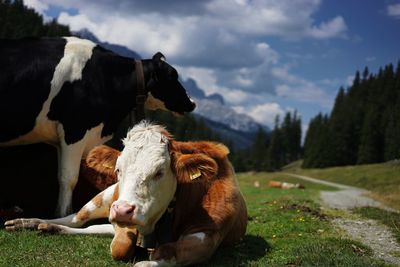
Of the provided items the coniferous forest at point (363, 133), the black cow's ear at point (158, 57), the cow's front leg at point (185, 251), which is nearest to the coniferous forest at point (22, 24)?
the coniferous forest at point (363, 133)

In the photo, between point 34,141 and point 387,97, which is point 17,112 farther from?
point 387,97

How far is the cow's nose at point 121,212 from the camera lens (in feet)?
17.9

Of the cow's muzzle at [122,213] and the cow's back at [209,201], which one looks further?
the cow's back at [209,201]

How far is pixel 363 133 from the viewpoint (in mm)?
106500

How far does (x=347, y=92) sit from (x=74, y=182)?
16832 centimetres

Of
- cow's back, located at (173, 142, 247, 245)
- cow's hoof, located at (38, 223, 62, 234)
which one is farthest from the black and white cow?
cow's back, located at (173, 142, 247, 245)

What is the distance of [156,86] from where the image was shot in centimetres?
1063

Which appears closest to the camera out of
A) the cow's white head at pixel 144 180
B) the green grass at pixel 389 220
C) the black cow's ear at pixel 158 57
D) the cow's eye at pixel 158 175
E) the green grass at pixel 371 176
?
the cow's white head at pixel 144 180

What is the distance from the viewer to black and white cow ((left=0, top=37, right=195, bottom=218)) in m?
8.74

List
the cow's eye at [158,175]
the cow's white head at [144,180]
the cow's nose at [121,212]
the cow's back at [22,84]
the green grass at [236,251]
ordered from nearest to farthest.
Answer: the cow's nose at [121,212] < the cow's white head at [144,180] < the cow's eye at [158,175] < the green grass at [236,251] < the cow's back at [22,84]

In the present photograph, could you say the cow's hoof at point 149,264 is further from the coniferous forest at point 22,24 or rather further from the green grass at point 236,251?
the coniferous forest at point 22,24

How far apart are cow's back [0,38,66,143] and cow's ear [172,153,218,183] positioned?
3.44 metres

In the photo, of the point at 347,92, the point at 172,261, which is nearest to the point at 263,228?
the point at 172,261

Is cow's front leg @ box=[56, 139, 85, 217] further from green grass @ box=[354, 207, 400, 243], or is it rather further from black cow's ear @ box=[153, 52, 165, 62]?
green grass @ box=[354, 207, 400, 243]
